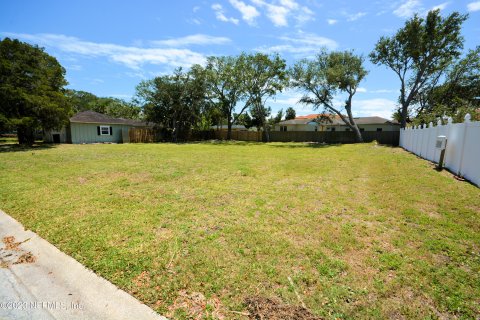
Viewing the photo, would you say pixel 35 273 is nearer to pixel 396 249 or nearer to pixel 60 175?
pixel 396 249

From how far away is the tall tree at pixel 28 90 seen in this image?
15017 millimetres

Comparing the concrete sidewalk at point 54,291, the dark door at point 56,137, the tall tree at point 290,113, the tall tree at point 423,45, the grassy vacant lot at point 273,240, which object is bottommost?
the concrete sidewalk at point 54,291

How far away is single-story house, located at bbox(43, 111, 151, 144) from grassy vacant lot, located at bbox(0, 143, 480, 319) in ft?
58.7

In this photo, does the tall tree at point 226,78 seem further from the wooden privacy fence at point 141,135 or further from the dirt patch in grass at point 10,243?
the dirt patch in grass at point 10,243

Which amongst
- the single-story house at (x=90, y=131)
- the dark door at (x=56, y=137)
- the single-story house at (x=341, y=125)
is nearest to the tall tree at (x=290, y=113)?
the single-story house at (x=341, y=125)

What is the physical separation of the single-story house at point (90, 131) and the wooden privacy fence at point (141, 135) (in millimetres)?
485

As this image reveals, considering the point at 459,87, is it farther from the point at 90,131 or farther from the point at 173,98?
the point at 90,131

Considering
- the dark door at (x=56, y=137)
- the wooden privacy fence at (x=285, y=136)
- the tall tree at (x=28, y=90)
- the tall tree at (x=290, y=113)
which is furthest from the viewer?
the tall tree at (x=290, y=113)

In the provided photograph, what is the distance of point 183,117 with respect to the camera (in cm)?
2970

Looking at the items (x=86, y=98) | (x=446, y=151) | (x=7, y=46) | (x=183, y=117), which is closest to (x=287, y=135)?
(x=183, y=117)

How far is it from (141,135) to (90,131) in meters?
4.91

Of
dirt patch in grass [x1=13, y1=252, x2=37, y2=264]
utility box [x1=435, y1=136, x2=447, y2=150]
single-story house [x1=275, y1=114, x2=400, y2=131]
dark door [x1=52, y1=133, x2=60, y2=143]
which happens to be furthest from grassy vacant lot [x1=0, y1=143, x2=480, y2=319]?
single-story house [x1=275, y1=114, x2=400, y2=131]

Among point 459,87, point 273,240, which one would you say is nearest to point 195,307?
point 273,240

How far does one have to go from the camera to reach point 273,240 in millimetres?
3404
